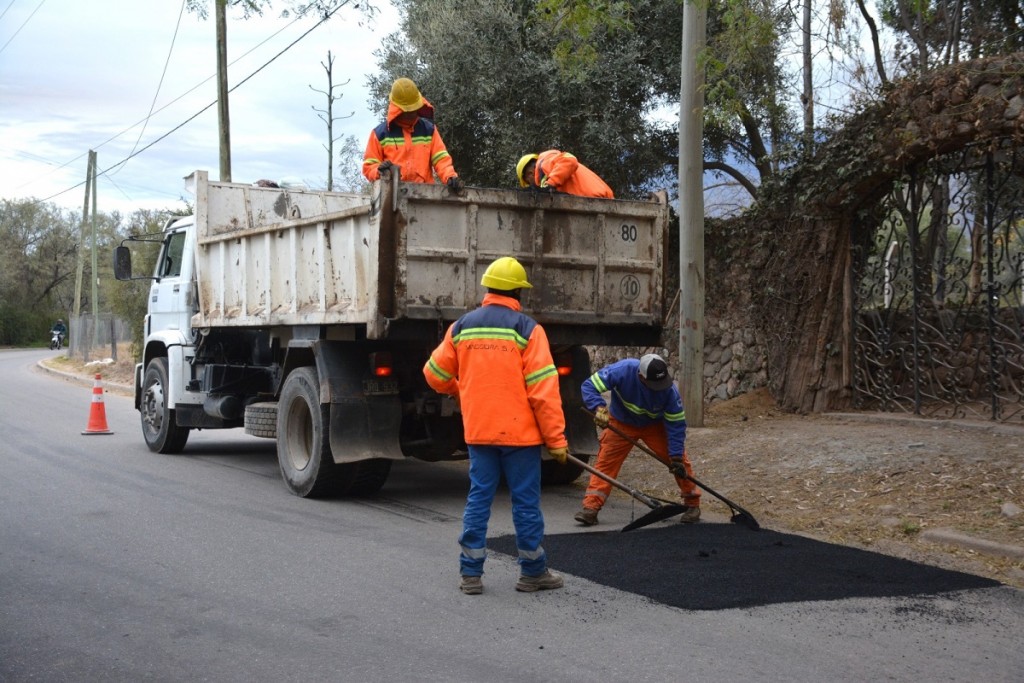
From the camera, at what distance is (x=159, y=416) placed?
11664mm

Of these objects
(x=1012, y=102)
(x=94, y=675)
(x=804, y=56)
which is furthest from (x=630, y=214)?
(x=804, y=56)

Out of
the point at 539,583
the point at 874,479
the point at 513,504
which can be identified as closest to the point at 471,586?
the point at 539,583

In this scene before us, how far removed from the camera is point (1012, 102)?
9281mm

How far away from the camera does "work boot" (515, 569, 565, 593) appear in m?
5.58

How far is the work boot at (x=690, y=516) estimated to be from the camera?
7671mm

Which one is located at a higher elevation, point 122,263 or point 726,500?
point 122,263

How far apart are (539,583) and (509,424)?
841mm

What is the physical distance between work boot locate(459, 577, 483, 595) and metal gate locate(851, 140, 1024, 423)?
630 centimetres

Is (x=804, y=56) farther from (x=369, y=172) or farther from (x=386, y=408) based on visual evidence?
(x=386, y=408)

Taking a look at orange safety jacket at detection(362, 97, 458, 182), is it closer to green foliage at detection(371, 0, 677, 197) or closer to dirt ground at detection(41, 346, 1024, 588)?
dirt ground at detection(41, 346, 1024, 588)

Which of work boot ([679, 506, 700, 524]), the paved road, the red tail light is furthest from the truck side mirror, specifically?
work boot ([679, 506, 700, 524])

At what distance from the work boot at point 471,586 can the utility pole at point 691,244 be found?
19.8ft

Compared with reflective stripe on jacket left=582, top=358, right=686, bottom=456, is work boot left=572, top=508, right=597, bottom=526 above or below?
below

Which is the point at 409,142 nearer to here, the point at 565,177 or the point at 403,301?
the point at 565,177
